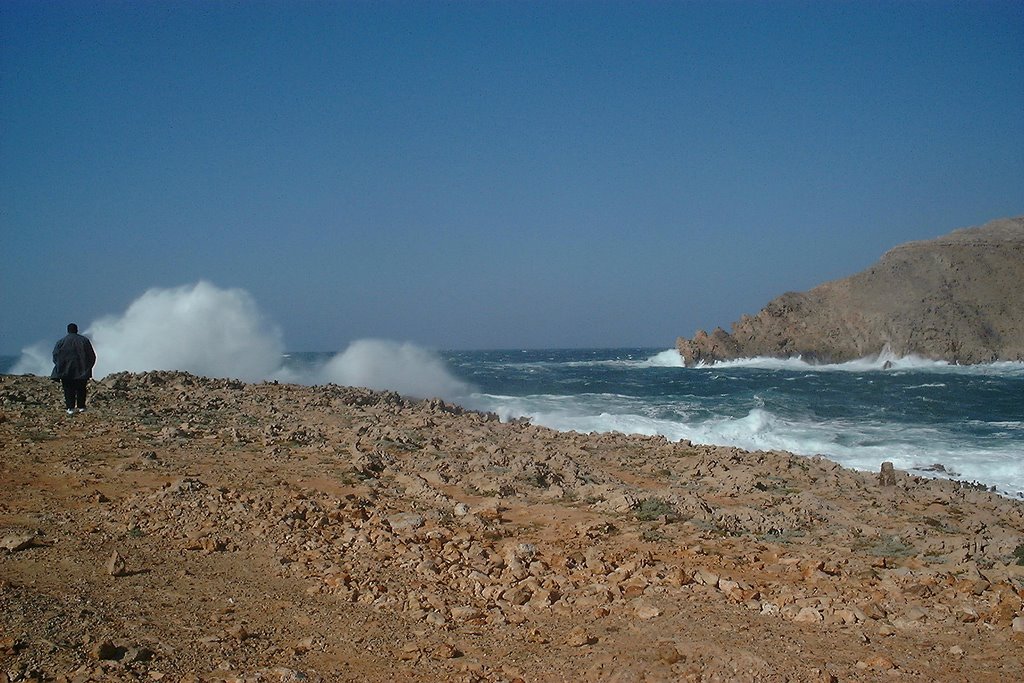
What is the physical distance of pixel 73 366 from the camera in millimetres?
10438

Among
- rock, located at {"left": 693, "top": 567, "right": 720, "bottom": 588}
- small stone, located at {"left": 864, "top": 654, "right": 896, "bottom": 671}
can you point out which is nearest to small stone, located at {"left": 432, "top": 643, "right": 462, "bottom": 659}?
rock, located at {"left": 693, "top": 567, "right": 720, "bottom": 588}

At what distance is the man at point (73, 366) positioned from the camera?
34.2 ft

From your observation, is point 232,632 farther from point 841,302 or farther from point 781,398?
point 841,302

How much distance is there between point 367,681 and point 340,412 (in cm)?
869

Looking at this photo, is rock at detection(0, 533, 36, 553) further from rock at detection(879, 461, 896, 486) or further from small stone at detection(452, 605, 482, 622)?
rock at detection(879, 461, 896, 486)

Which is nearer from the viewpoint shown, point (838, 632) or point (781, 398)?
point (838, 632)

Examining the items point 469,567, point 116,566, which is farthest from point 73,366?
point 469,567

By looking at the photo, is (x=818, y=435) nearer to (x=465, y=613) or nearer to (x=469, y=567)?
(x=469, y=567)

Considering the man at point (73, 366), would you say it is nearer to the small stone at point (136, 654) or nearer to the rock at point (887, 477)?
the small stone at point (136, 654)

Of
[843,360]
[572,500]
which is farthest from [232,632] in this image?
[843,360]

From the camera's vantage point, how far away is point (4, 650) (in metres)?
3.72

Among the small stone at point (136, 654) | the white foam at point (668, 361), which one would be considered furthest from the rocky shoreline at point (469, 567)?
the white foam at point (668, 361)

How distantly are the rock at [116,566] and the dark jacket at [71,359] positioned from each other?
649 centimetres

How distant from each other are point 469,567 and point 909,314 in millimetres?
75495
